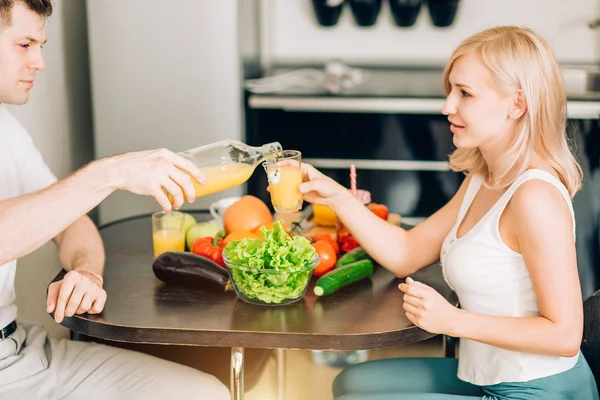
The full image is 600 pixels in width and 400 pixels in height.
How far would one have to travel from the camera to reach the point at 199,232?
200cm

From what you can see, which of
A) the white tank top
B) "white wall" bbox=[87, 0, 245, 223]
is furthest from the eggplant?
"white wall" bbox=[87, 0, 245, 223]

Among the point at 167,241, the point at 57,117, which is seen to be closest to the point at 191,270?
the point at 167,241

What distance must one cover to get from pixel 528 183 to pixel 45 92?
1.98m

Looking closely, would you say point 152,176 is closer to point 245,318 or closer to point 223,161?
point 223,161

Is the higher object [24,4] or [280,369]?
[24,4]

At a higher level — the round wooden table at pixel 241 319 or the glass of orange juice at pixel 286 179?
the glass of orange juice at pixel 286 179

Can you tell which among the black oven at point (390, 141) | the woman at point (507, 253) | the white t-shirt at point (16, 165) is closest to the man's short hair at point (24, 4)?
the white t-shirt at point (16, 165)

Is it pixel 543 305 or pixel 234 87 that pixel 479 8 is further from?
pixel 543 305

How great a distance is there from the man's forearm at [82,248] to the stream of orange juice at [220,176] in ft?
1.08

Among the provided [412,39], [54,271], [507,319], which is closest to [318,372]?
[54,271]

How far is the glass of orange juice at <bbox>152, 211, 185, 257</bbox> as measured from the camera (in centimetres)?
195

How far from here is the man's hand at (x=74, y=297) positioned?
1614mm

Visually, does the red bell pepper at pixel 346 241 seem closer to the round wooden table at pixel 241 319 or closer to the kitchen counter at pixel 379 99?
the round wooden table at pixel 241 319

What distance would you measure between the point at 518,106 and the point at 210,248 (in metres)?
0.77
